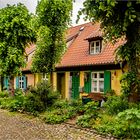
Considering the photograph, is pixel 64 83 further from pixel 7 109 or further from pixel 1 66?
pixel 7 109

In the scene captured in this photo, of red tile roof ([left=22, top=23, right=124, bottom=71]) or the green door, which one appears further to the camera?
the green door

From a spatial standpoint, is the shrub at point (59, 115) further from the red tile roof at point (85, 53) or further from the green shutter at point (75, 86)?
the green shutter at point (75, 86)

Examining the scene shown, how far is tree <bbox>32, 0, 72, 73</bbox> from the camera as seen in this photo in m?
22.0

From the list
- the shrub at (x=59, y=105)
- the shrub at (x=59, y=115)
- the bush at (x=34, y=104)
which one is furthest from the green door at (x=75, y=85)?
the shrub at (x=59, y=115)

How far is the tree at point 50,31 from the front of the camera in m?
22.0

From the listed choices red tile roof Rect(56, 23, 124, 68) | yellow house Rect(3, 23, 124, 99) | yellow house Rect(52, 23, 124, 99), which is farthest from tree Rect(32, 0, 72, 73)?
red tile roof Rect(56, 23, 124, 68)

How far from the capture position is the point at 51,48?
22656 mm

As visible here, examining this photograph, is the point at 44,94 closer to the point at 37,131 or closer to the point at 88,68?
the point at 37,131

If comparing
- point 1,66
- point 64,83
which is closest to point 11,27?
point 1,66

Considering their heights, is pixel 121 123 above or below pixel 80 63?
below

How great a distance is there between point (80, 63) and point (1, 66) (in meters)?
5.68

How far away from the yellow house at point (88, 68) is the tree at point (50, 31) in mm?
2651

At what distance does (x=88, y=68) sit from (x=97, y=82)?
1.35m

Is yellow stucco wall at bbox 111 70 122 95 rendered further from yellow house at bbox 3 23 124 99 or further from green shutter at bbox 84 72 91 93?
green shutter at bbox 84 72 91 93
